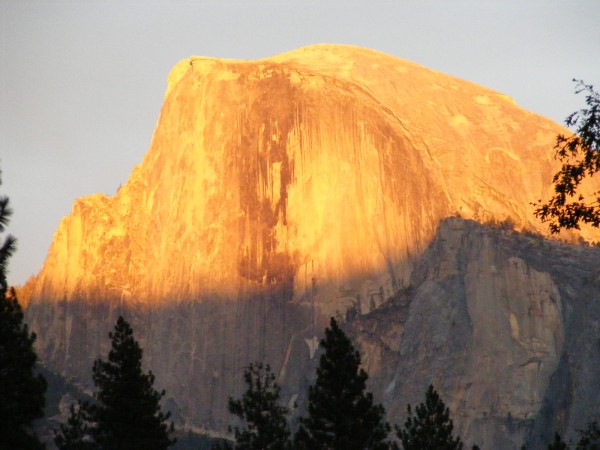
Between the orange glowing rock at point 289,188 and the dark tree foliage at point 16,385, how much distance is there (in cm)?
5753

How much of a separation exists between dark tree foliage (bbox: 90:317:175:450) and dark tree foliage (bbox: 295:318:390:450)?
507 cm

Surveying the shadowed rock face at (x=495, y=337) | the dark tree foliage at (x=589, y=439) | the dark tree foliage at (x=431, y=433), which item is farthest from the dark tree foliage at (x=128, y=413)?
the shadowed rock face at (x=495, y=337)

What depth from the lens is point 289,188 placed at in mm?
102312

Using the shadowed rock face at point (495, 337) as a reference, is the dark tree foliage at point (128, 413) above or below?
below

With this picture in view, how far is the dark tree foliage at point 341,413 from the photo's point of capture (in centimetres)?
5219

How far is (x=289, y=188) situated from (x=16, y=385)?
207ft

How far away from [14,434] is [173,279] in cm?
6447

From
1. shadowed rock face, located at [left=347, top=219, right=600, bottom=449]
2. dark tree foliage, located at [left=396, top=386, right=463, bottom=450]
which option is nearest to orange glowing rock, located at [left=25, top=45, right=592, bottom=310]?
shadowed rock face, located at [left=347, top=219, right=600, bottom=449]

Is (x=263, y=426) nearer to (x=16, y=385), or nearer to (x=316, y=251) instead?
(x=16, y=385)

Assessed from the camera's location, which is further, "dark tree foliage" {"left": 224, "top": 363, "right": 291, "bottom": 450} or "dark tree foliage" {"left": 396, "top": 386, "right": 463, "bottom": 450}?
"dark tree foliage" {"left": 224, "top": 363, "right": 291, "bottom": 450}

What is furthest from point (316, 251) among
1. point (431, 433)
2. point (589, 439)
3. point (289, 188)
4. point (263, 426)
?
point (589, 439)

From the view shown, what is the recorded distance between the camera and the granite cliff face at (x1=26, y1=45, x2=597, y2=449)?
8844cm

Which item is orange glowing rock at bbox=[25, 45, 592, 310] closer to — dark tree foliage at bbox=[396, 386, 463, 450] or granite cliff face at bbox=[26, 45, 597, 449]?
granite cliff face at bbox=[26, 45, 597, 449]

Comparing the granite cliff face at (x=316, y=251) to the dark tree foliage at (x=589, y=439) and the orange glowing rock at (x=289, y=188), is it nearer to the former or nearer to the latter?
the orange glowing rock at (x=289, y=188)
